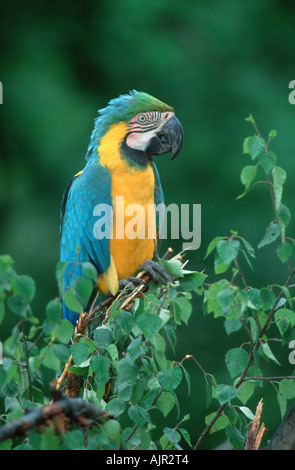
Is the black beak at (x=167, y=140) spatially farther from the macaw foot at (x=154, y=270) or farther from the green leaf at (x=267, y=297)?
the green leaf at (x=267, y=297)

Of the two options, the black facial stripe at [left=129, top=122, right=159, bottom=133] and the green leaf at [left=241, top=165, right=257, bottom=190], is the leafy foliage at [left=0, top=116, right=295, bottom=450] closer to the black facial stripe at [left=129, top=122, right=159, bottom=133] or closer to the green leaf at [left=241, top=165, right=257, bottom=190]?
the green leaf at [left=241, top=165, right=257, bottom=190]

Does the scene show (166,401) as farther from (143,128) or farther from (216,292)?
(143,128)

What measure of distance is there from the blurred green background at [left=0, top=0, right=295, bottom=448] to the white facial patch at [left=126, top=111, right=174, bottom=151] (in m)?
1.34

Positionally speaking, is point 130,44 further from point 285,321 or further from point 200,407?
point 285,321

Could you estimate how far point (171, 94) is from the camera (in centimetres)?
397

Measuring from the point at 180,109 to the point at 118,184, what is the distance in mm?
1839

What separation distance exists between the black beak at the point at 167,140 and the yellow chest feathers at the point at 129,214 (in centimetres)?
8

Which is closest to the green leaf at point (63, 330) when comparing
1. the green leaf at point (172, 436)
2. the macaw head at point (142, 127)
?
the green leaf at point (172, 436)

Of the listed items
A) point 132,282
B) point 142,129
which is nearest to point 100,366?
point 132,282

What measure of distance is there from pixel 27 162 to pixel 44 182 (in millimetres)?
193

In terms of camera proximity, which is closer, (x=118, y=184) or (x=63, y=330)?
(x=63, y=330)

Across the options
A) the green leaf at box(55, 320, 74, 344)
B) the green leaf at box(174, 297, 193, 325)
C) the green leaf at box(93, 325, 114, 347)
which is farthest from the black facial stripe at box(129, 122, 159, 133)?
the green leaf at box(55, 320, 74, 344)

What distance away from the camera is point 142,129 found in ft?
7.39

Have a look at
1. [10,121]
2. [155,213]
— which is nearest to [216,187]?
[10,121]
